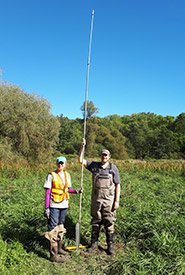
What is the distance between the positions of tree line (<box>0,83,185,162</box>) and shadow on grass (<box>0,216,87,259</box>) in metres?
10.8

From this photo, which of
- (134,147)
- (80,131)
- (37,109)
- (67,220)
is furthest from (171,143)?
(67,220)

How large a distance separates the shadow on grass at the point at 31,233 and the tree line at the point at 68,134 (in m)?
10.8

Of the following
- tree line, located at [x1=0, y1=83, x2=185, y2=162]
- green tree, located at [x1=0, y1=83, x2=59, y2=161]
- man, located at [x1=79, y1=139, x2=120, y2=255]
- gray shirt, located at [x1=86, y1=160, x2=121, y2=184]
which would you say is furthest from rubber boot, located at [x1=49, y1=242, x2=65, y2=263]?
green tree, located at [x1=0, y1=83, x2=59, y2=161]

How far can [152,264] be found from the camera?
342 centimetres

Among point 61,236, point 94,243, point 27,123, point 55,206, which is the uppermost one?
point 27,123

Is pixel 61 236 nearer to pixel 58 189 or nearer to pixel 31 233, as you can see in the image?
pixel 58 189

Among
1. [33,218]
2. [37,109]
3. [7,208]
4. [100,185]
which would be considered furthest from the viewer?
[37,109]

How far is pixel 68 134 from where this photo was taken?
145 feet

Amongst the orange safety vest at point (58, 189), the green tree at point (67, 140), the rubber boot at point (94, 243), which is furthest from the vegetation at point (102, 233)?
the green tree at point (67, 140)

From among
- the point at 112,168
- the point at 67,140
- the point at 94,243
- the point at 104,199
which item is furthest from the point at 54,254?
the point at 67,140

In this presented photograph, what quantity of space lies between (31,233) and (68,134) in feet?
131

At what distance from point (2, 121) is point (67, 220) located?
13691 mm

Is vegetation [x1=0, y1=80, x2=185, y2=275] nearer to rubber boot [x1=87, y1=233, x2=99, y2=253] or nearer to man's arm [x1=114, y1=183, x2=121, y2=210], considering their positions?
rubber boot [x1=87, y1=233, x2=99, y2=253]

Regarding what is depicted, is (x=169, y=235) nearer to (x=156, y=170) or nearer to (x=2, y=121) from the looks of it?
(x=156, y=170)
